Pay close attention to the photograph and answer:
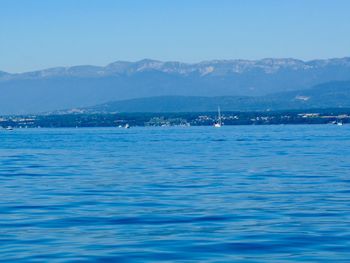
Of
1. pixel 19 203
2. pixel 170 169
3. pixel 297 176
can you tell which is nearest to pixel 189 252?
pixel 19 203

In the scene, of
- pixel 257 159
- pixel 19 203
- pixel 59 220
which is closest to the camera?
pixel 59 220

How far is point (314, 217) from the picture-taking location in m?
24.2

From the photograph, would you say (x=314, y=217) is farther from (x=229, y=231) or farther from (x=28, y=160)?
(x=28, y=160)

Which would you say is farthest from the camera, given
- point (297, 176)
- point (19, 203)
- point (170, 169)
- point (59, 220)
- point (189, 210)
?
point (170, 169)

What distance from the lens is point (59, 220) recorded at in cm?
2394

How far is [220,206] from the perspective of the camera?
2683 centimetres

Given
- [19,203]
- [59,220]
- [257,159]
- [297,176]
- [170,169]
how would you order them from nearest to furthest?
[59,220]
[19,203]
[297,176]
[170,169]
[257,159]

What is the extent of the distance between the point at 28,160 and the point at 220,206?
30.2 metres

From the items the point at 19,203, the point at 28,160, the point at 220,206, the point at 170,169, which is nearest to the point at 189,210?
the point at 220,206

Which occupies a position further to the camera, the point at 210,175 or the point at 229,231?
the point at 210,175

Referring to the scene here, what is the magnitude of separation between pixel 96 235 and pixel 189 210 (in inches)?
197

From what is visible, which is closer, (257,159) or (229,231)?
(229,231)

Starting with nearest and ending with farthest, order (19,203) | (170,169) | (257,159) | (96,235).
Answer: (96,235) < (19,203) < (170,169) < (257,159)

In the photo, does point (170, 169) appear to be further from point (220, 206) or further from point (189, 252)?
point (189, 252)
